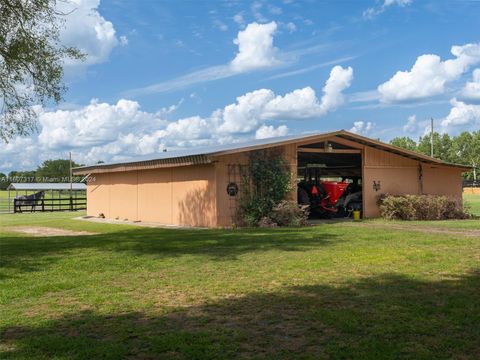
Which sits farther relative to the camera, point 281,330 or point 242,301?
point 242,301

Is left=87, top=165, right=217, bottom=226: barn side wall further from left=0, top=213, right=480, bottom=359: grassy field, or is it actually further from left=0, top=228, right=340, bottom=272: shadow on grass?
left=0, top=213, right=480, bottom=359: grassy field

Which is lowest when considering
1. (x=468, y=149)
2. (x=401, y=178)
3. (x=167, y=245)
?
(x=167, y=245)

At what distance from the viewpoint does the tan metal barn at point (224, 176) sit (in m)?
17.2

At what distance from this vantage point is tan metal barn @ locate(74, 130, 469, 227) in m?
17.2

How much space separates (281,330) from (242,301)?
1.25 meters

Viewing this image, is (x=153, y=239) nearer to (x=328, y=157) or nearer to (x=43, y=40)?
(x=43, y=40)

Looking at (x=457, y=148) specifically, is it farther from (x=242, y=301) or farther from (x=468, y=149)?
(x=242, y=301)

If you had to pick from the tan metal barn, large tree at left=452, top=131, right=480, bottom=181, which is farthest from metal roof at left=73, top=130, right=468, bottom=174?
large tree at left=452, top=131, right=480, bottom=181

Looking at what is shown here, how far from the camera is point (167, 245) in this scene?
11547 mm

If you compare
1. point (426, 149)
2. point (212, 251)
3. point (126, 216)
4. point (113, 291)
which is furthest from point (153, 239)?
point (426, 149)

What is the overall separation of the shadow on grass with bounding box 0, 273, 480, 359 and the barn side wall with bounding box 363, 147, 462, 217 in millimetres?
14456

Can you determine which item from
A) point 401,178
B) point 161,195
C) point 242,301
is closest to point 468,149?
point 401,178

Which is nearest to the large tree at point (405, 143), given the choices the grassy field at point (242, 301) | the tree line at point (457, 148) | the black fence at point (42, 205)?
the tree line at point (457, 148)

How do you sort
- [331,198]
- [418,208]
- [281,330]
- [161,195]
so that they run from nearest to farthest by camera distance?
[281,330]
[418,208]
[161,195]
[331,198]
